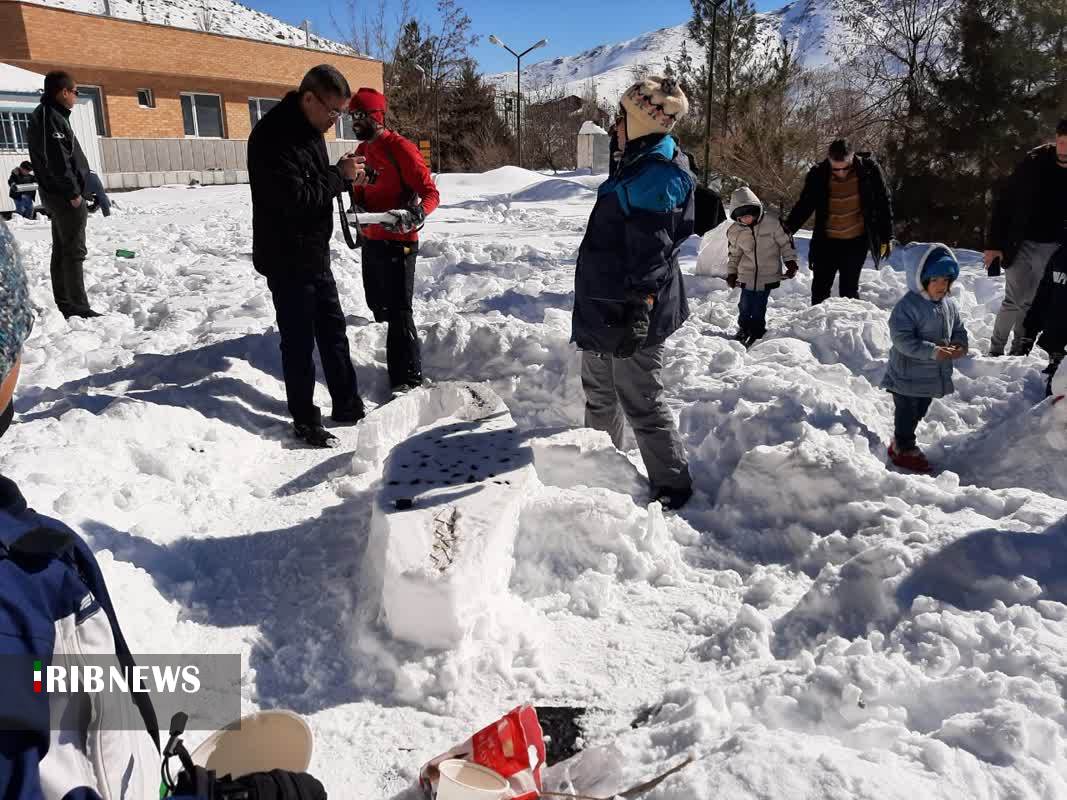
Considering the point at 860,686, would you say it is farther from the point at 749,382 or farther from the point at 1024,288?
the point at 1024,288

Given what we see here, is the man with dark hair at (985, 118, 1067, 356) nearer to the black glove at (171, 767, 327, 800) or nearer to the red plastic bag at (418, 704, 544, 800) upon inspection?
the red plastic bag at (418, 704, 544, 800)

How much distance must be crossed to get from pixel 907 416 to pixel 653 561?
199 centimetres

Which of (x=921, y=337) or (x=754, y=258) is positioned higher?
(x=754, y=258)

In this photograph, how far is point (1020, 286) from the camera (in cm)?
598

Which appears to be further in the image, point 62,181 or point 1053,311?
point 62,181

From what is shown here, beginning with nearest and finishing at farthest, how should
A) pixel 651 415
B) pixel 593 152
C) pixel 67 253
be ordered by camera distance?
1. pixel 651 415
2. pixel 67 253
3. pixel 593 152

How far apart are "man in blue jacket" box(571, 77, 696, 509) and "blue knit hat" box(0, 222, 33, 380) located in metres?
2.71

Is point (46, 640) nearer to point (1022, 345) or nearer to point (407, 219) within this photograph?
point (407, 219)

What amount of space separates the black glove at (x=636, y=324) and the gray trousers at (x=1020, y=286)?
3695 millimetres

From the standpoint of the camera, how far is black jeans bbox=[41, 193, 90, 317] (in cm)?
699

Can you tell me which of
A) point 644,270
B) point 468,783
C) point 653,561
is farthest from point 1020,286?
point 468,783

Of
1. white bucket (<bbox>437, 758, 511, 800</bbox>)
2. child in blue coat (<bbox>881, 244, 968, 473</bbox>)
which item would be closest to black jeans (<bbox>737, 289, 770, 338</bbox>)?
child in blue coat (<bbox>881, 244, 968, 473</bbox>)

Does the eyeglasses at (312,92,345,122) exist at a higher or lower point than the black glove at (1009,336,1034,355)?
higher

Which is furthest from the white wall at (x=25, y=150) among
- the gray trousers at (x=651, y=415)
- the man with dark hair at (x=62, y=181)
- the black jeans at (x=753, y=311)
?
the gray trousers at (x=651, y=415)
